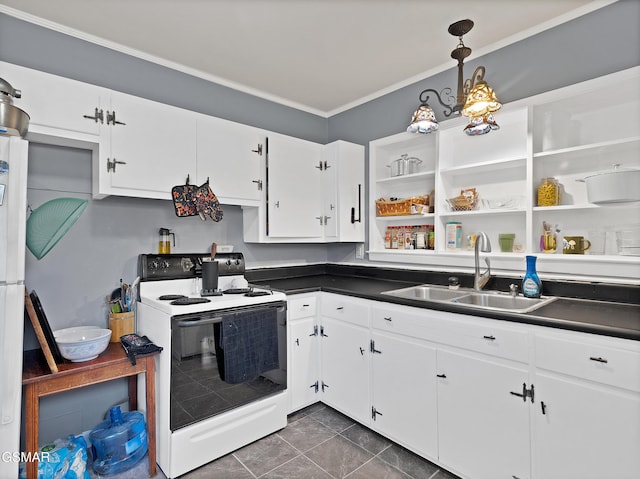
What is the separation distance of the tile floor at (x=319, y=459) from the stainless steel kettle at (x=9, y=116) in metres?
1.77

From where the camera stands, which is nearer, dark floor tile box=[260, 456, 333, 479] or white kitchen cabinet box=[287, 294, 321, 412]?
dark floor tile box=[260, 456, 333, 479]

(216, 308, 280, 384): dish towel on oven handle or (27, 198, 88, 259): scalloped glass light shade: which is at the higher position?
(27, 198, 88, 259): scalloped glass light shade

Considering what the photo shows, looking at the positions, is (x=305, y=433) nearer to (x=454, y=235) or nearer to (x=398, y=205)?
(x=454, y=235)

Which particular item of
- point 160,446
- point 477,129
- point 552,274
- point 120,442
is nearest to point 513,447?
point 552,274

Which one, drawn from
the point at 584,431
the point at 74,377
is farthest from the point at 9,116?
the point at 584,431

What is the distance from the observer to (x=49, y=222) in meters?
1.81

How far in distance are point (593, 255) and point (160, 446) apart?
2.62 meters

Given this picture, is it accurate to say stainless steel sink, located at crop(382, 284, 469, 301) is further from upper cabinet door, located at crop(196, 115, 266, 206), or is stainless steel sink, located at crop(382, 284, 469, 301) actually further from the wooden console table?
the wooden console table

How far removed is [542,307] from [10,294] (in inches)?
93.7

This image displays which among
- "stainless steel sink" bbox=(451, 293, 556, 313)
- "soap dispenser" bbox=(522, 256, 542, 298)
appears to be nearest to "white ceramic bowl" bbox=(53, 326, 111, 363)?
"stainless steel sink" bbox=(451, 293, 556, 313)

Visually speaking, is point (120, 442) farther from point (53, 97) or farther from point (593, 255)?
point (593, 255)

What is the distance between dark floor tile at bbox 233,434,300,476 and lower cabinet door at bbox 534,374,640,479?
1.28 m

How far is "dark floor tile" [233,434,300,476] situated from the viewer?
196cm

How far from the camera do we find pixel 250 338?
2.11 meters
